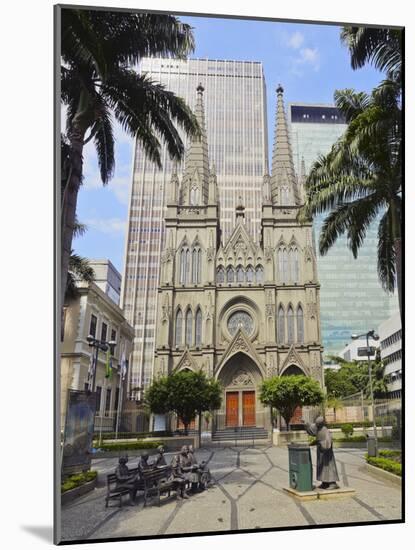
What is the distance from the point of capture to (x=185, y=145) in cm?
1007

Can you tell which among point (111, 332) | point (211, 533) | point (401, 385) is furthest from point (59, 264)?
point (401, 385)

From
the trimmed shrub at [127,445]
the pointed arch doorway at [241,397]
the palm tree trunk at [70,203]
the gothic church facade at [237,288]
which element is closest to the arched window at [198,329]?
the gothic church facade at [237,288]

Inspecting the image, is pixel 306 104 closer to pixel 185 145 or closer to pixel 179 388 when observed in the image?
pixel 185 145

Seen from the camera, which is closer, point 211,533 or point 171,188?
point 211,533

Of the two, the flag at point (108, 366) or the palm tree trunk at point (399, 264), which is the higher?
the palm tree trunk at point (399, 264)

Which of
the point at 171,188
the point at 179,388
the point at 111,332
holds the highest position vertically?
the point at 171,188

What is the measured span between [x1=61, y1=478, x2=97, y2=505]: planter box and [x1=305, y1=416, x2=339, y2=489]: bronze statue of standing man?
3.73 meters

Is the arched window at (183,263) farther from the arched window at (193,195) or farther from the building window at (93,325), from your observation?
the building window at (93,325)

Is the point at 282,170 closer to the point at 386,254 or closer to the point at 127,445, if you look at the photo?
the point at 386,254

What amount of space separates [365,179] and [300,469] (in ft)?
18.9

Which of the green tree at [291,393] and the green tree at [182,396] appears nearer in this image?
the green tree at [182,396]

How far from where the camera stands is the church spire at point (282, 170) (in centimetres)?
994

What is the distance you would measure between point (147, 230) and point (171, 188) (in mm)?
1137

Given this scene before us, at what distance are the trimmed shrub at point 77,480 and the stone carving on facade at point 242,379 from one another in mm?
3471
